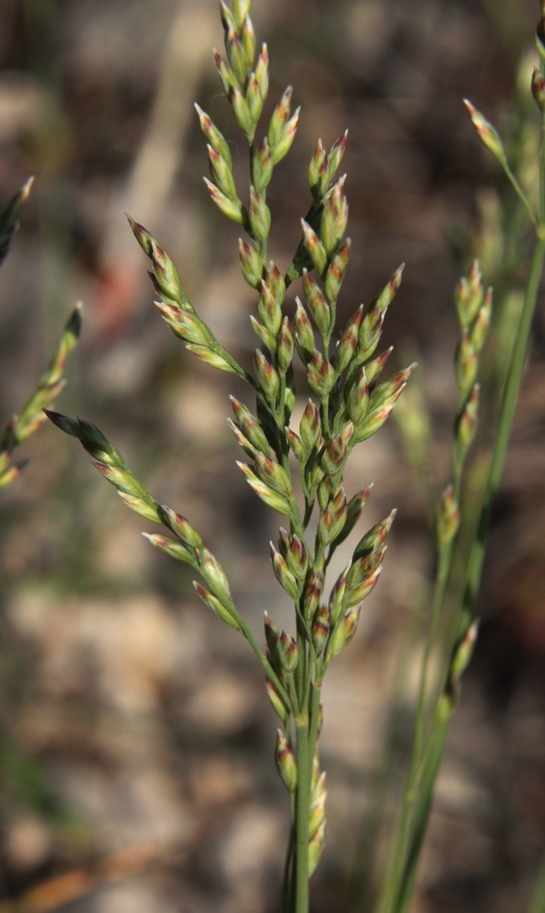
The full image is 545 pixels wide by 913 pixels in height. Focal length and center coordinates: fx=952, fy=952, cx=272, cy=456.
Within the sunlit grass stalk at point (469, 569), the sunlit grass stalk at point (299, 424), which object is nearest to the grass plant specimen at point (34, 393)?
the sunlit grass stalk at point (299, 424)

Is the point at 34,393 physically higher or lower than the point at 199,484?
lower

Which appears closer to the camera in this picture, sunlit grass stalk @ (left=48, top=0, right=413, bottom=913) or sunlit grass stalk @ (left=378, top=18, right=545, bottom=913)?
sunlit grass stalk @ (left=48, top=0, right=413, bottom=913)

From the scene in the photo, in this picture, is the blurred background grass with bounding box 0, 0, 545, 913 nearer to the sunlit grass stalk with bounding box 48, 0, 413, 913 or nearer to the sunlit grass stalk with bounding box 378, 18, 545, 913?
the sunlit grass stalk with bounding box 378, 18, 545, 913

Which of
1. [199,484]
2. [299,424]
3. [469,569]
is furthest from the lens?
[199,484]

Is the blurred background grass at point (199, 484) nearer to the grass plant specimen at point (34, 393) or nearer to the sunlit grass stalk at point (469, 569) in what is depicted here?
the sunlit grass stalk at point (469, 569)

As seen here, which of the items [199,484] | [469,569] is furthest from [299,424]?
[199,484]

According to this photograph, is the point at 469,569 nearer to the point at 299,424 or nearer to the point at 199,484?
the point at 299,424

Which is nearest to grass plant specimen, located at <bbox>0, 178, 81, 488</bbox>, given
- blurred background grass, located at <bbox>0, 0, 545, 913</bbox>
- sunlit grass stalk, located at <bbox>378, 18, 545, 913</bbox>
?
sunlit grass stalk, located at <bbox>378, 18, 545, 913</bbox>

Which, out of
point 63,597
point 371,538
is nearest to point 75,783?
point 63,597
